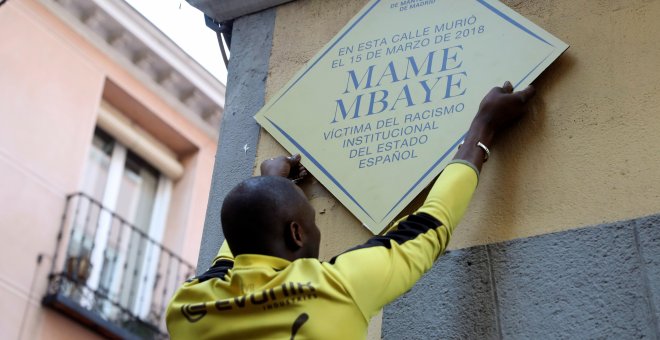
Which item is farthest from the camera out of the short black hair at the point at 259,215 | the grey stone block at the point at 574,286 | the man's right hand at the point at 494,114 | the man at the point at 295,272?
the man's right hand at the point at 494,114

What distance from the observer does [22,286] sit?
41.3 feet

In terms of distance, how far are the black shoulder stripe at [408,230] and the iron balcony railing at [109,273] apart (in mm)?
9650

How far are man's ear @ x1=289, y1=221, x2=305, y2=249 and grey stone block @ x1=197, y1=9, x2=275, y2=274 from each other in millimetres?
1228

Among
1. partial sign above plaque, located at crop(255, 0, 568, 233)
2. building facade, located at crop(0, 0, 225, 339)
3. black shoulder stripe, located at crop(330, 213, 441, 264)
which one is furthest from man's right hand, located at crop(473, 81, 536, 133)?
building facade, located at crop(0, 0, 225, 339)

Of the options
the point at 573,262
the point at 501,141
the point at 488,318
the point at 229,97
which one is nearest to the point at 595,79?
the point at 501,141

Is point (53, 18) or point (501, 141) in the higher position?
point (53, 18)

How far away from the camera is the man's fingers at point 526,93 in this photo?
428cm

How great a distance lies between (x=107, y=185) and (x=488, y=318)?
36.0ft

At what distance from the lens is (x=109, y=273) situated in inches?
552

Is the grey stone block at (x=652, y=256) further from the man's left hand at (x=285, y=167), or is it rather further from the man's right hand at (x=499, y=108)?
the man's left hand at (x=285, y=167)

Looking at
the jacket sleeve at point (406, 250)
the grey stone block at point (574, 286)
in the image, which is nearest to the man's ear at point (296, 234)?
the jacket sleeve at point (406, 250)

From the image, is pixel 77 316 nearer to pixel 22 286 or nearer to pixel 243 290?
pixel 22 286

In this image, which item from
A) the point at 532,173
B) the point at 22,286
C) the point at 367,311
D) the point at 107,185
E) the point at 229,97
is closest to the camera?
the point at 367,311

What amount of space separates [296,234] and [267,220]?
4.6 inches
